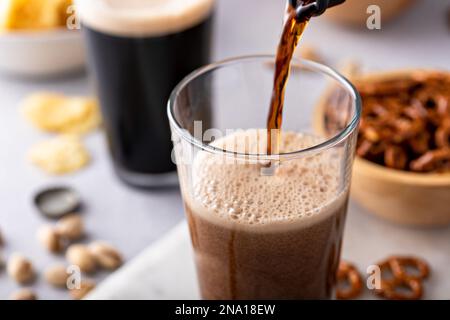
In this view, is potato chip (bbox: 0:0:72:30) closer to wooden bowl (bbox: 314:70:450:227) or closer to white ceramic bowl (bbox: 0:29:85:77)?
white ceramic bowl (bbox: 0:29:85:77)

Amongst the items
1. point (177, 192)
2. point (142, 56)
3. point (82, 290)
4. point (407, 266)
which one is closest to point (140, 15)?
point (142, 56)

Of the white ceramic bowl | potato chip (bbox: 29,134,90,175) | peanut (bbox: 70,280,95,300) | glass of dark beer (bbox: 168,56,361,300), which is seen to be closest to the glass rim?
glass of dark beer (bbox: 168,56,361,300)

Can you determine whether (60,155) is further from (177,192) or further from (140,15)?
(140,15)

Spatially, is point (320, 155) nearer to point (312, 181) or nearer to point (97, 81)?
point (312, 181)

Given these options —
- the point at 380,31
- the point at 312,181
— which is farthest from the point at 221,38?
the point at 312,181

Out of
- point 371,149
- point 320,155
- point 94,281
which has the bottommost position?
point 94,281

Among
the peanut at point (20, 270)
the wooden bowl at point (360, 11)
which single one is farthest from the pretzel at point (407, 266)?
the wooden bowl at point (360, 11)
